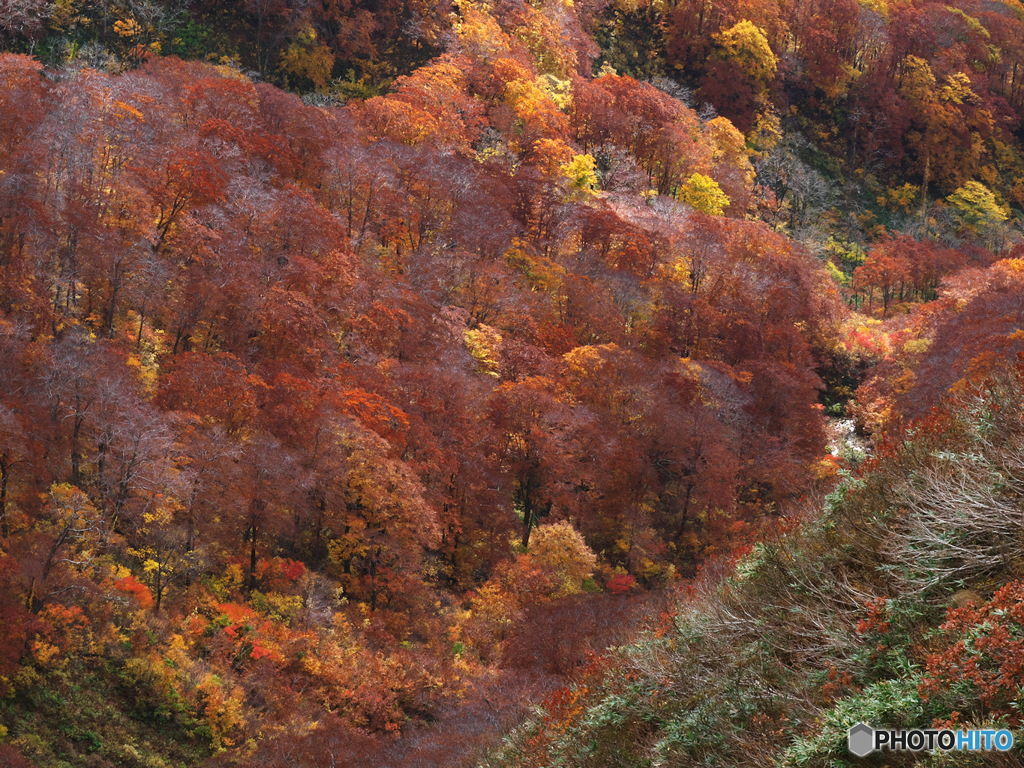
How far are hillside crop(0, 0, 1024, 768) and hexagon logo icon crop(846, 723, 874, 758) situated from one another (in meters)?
0.54

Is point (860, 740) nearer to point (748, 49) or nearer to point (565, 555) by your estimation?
point (565, 555)

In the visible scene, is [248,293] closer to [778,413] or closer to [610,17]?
[778,413]

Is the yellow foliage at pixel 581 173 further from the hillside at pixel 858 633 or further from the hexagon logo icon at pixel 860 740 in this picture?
the hexagon logo icon at pixel 860 740

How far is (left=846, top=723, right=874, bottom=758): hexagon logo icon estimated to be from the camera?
784cm

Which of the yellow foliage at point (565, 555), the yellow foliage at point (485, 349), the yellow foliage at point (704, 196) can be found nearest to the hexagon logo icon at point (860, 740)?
the yellow foliage at point (565, 555)

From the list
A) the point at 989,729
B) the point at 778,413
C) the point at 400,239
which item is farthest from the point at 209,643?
the point at 778,413

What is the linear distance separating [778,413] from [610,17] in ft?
154

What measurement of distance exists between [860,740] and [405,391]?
22.3m

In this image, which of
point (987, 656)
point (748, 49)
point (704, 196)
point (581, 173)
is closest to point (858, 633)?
point (987, 656)

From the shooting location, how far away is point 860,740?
26.0ft

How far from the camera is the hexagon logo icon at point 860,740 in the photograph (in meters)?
7.84

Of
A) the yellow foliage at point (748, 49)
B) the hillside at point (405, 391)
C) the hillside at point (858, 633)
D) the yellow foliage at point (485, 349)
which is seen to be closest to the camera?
the hillside at point (858, 633)

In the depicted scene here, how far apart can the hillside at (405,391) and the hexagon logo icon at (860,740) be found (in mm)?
536

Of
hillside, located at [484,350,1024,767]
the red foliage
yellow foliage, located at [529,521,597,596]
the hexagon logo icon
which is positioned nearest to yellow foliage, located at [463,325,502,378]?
yellow foliage, located at [529,521,597,596]
